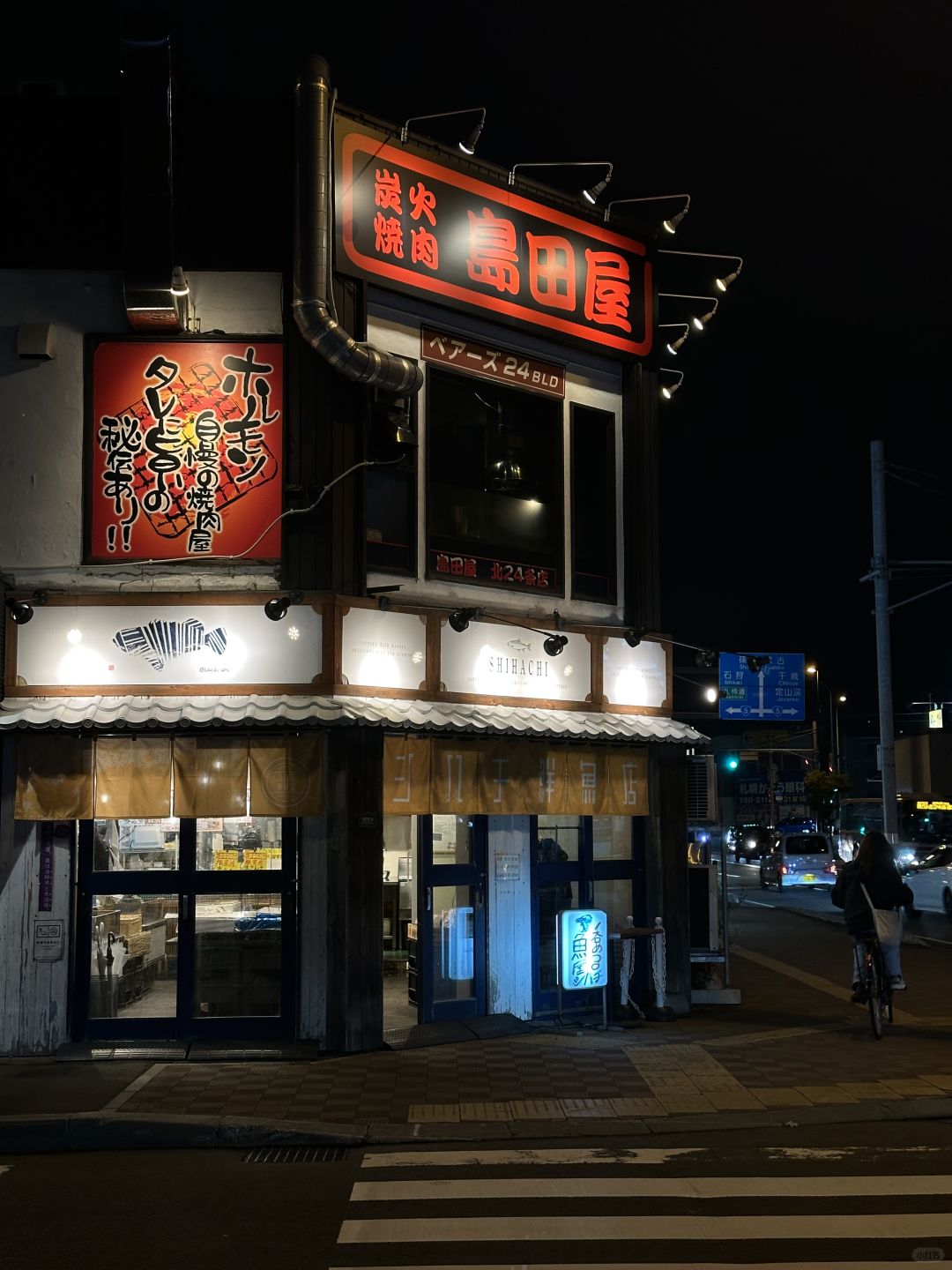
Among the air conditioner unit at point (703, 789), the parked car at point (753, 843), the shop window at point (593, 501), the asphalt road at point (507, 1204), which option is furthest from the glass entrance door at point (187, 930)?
the parked car at point (753, 843)

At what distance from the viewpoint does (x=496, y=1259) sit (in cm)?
692

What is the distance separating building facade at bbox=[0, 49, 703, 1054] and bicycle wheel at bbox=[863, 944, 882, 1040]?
3.23 meters

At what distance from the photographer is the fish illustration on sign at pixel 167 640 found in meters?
12.9

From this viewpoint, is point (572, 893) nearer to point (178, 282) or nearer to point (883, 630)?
point (178, 282)

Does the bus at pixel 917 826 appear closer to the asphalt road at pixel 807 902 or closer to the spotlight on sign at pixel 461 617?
the asphalt road at pixel 807 902

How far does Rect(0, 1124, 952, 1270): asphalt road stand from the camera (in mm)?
7000

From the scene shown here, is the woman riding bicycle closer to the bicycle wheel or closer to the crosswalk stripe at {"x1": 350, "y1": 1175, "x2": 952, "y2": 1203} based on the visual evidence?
the bicycle wheel

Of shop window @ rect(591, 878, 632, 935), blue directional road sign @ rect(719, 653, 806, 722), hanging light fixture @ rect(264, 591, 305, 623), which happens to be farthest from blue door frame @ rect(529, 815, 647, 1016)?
blue directional road sign @ rect(719, 653, 806, 722)

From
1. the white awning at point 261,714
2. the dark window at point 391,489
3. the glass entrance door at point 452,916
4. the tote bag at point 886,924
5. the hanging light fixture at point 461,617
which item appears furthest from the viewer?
the glass entrance door at point 452,916

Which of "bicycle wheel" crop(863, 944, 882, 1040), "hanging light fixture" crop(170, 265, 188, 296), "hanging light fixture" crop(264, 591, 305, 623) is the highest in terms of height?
"hanging light fixture" crop(170, 265, 188, 296)

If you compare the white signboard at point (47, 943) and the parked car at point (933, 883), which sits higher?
the white signboard at point (47, 943)

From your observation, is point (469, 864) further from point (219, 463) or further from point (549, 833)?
point (219, 463)

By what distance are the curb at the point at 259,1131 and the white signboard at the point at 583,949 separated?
3839mm

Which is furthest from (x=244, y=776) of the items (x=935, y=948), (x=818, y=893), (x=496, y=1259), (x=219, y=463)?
(x=818, y=893)
